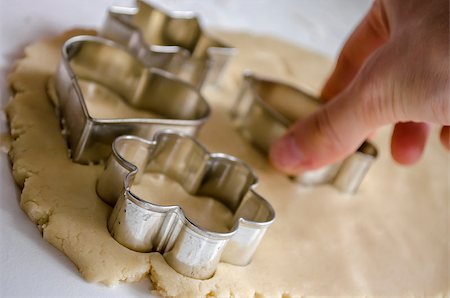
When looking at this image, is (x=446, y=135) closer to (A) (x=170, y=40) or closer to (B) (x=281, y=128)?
(B) (x=281, y=128)

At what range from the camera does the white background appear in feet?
2.77

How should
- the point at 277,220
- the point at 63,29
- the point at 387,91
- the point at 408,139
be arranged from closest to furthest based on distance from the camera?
the point at 387,91 → the point at 277,220 → the point at 408,139 → the point at 63,29

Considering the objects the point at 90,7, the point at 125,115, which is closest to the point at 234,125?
the point at 125,115

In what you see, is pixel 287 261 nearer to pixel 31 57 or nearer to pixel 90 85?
pixel 90 85

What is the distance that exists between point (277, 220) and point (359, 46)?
41cm

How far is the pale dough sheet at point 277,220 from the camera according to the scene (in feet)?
2.93

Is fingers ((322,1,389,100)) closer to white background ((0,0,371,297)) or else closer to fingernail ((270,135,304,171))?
fingernail ((270,135,304,171))

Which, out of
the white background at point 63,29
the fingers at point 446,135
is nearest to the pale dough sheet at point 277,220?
the white background at point 63,29

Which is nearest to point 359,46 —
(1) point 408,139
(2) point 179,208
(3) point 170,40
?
(1) point 408,139

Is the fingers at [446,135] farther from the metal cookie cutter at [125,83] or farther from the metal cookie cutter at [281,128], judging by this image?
the metal cookie cutter at [125,83]

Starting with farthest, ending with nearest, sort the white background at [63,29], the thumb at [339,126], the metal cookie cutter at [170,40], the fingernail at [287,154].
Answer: the metal cookie cutter at [170,40], the fingernail at [287,154], the thumb at [339,126], the white background at [63,29]

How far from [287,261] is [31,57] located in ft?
1.97

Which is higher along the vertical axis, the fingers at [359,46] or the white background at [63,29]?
the fingers at [359,46]

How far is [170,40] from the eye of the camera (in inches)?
55.8
